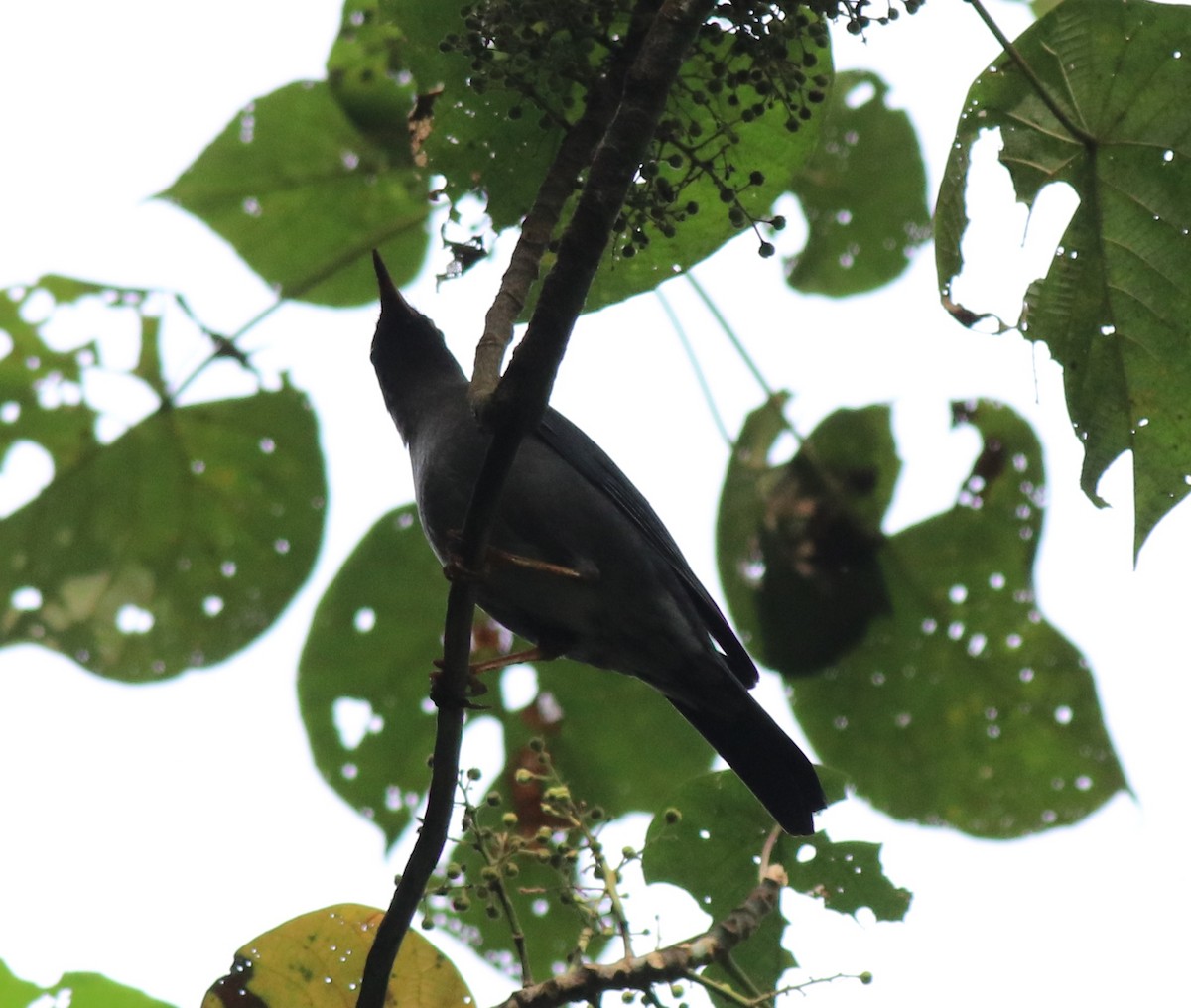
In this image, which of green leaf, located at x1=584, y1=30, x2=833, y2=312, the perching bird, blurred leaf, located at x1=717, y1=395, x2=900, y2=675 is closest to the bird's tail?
the perching bird

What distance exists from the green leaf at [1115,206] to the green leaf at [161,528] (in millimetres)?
2851

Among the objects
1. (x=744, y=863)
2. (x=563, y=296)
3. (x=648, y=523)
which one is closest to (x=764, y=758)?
(x=744, y=863)

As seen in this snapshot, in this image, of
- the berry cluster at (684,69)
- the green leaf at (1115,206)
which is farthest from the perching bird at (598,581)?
the green leaf at (1115,206)

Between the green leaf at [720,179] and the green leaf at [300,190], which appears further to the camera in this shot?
the green leaf at [300,190]

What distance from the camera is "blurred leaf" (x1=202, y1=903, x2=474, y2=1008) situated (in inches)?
121

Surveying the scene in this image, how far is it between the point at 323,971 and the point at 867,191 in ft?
11.8

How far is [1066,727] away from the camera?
481 centimetres

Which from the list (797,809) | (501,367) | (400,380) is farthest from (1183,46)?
(400,380)

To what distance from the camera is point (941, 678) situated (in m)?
4.99

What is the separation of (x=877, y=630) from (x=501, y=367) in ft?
7.92

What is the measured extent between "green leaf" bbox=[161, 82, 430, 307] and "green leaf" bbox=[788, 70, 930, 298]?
1538 millimetres

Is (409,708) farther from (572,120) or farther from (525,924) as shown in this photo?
(572,120)

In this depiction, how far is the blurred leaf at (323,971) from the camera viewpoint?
308 centimetres

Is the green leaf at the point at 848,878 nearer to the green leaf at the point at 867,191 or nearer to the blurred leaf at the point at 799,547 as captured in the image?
the blurred leaf at the point at 799,547
